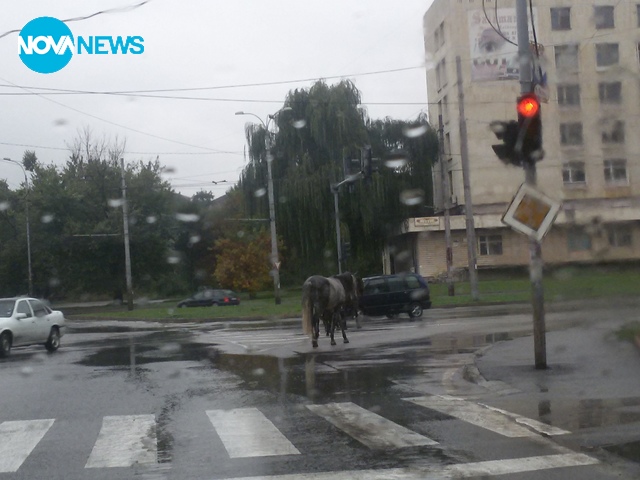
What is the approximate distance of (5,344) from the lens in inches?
840

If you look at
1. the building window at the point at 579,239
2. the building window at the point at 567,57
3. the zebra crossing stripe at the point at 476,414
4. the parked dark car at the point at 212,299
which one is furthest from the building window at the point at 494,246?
the parked dark car at the point at 212,299

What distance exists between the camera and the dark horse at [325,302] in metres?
20.0

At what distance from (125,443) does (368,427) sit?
2657 mm

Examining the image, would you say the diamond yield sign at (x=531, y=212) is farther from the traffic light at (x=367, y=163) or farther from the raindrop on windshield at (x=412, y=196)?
the raindrop on windshield at (x=412, y=196)

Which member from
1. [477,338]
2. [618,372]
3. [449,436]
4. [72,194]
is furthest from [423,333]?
[72,194]

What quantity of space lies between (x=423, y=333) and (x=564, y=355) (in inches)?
319

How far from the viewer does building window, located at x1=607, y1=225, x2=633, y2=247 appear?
30.2 feet

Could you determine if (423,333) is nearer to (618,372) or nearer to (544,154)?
(618,372)

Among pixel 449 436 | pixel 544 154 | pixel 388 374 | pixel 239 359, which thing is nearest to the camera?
pixel 449 436

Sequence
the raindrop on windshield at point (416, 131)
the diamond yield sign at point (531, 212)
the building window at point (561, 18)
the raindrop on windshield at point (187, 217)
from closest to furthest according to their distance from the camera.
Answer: the building window at point (561, 18), the diamond yield sign at point (531, 212), the raindrop on windshield at point (416, 131), the raindrop on windshield at point (187, 217)

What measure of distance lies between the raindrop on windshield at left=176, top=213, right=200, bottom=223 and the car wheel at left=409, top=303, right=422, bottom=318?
3824cm

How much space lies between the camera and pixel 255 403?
39.3 feet

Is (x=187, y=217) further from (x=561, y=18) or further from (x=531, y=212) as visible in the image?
(x=561, y=18)

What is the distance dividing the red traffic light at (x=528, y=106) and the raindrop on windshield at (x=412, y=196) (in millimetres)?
33787
